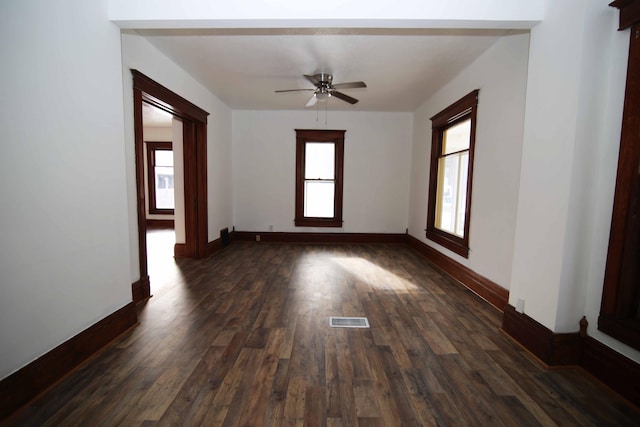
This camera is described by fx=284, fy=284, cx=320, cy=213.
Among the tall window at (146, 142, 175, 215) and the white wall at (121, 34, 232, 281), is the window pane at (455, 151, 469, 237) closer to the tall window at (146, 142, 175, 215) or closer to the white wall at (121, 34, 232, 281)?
the white wall at (121, 34, 232, 281)

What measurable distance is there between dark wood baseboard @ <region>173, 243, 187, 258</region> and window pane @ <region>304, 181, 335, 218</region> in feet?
8.42

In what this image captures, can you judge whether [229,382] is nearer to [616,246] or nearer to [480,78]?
[616,246]

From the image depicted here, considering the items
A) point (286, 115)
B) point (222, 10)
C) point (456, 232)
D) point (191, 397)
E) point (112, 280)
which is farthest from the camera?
point (286, 115)

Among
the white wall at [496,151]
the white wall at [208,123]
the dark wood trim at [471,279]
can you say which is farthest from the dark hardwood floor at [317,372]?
the white wall at [208,123]

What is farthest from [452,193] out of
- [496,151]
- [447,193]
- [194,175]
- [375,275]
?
[194,175]

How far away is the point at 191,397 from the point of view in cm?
170

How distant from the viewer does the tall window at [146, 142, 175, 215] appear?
8.37 meters

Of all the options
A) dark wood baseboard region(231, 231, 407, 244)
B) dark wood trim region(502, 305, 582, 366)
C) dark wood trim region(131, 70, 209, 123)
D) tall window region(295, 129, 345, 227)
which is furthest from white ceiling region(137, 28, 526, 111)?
dark wood baseboard region(231, 231, 407, 244)

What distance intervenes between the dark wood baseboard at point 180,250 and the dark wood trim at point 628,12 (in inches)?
216

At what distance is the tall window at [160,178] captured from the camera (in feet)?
27.5

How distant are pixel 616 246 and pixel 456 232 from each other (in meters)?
2.43

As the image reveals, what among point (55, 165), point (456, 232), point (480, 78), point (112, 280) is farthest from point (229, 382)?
point (480, 78)

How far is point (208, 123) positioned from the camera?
497cm

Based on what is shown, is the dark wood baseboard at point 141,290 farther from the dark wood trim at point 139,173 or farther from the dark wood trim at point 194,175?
the dark wood trim at point 194,175
